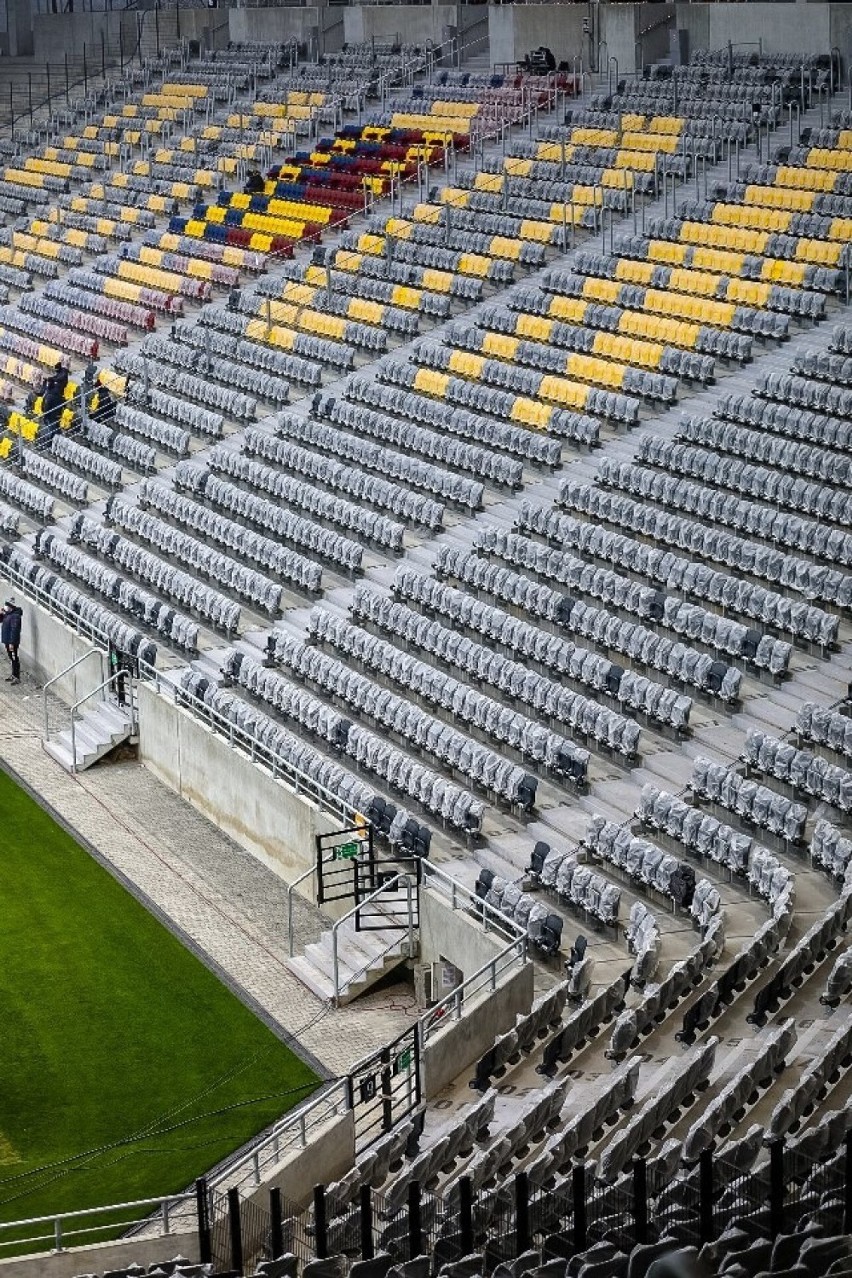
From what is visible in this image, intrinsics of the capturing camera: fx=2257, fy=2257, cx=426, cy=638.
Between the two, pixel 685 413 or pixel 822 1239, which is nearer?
pixel 822 1239

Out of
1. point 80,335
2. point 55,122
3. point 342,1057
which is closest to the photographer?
point 342,1057

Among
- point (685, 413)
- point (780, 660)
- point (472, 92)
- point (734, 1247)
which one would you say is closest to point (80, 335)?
point (472, 92)

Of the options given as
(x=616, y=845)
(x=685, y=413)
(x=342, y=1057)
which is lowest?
(x=342, y=1057)

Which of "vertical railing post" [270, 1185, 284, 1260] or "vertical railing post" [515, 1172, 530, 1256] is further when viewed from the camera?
"vertical railing post" [270, 1185, 284, 1260]

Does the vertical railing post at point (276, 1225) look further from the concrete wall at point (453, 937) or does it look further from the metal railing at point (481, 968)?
the concrete wall at point (453, 937)

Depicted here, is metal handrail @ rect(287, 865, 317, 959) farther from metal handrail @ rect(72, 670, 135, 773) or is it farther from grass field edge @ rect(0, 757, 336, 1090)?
metal handrail @ rect(72, 670, 135, 773)

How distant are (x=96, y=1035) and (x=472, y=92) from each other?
89.0ft

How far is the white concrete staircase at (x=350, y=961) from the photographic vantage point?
22.7 metres

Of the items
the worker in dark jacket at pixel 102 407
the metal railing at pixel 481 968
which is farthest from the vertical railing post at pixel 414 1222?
the worker in dark jacket at pixel 102 407

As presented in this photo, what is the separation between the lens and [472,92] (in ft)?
147

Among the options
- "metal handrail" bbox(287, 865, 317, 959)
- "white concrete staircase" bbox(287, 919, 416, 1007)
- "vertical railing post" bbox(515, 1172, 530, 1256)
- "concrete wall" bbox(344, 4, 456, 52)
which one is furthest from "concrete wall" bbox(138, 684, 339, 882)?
"concrete wall" bbox(344, 4, 456, 52)

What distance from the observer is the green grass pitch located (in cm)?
1980

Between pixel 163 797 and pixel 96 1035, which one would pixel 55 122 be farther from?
pixel 96 1035

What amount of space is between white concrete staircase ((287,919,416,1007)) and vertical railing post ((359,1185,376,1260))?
6296 mm
